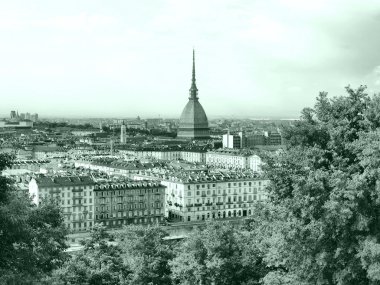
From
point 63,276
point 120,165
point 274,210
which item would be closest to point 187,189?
point 120,165

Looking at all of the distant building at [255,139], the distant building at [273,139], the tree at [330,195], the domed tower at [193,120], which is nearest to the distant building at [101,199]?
the tree at [330,195]

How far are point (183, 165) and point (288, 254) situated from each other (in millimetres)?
80082

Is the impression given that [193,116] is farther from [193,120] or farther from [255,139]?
[255,139]

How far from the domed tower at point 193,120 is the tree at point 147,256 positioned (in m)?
156

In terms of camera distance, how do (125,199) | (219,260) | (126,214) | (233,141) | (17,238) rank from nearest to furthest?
(17,238) → (219,260) → (125,199) → (126,214) → (233,141)

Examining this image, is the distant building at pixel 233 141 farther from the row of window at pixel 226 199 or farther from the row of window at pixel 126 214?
the row of window at pixel 126 214

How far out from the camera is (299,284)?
1939 cm

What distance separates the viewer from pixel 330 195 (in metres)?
18.3

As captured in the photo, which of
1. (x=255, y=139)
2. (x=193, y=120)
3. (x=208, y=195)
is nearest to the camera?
(x=208, y=195)

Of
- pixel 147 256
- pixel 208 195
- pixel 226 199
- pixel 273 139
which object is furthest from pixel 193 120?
pixel 147 256

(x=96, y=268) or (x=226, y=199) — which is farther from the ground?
(x=96, y=268)

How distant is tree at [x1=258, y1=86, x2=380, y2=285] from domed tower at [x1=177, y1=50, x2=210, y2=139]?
165999mm

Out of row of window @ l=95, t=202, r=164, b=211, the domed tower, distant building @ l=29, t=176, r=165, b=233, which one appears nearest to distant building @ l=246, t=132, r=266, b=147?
the domed tower

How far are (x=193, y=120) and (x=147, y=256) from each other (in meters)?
160
